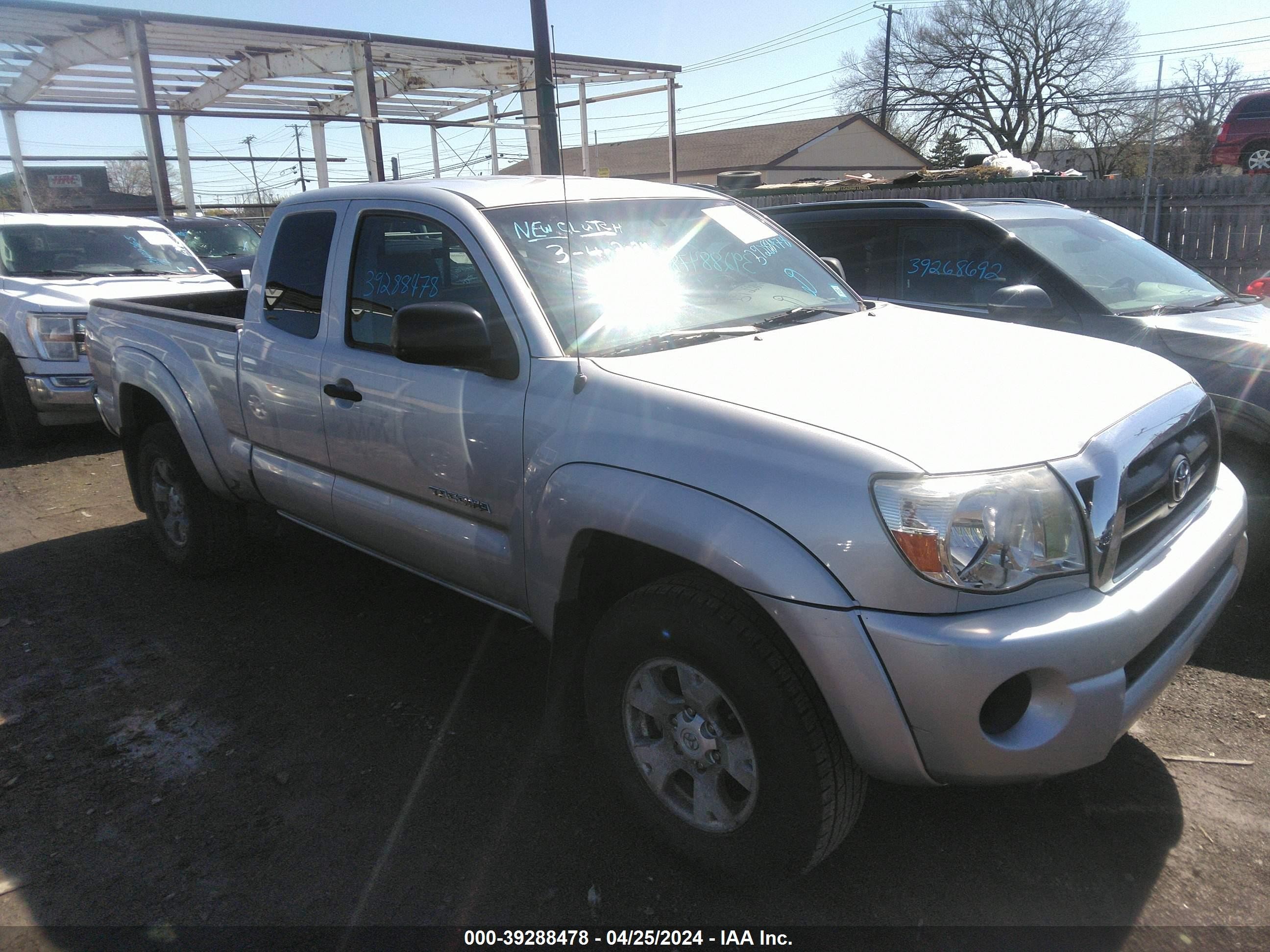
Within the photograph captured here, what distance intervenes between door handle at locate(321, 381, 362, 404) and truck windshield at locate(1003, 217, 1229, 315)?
11.8 feet

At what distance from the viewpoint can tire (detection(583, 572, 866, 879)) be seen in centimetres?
219

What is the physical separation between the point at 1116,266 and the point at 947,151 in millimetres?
44194

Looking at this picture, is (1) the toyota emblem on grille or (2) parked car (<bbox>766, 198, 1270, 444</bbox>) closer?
(1) the toyota emblem on grille

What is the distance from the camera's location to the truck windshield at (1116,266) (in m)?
4.77

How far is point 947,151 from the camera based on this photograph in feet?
147

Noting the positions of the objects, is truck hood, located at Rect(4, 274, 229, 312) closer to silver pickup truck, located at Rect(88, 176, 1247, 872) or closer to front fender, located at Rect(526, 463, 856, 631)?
silver pickup truck, located at Rect(88, 176, 1247, 872)

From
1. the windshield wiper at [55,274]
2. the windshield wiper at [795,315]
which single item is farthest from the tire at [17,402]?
the windshield wiper at [795,315]

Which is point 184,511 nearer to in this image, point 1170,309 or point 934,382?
point 934,382

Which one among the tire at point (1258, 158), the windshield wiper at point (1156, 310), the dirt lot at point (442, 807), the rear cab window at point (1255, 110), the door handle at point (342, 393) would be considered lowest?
the dirt lot at point (442, 807)

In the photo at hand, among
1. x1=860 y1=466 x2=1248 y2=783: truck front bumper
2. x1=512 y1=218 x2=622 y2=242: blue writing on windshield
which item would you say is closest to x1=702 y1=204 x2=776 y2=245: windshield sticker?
x1=512 y1=218 x2=622 y2=242: blue writing on windshield

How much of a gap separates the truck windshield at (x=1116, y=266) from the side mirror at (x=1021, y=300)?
40 cm

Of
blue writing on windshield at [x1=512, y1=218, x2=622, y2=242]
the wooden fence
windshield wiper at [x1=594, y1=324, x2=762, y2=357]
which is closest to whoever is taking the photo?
windshield wiper at [x1=594, y1=324, x2=762, y2=357]

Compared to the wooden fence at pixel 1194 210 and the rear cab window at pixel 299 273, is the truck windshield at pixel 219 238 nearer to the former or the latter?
the wooden fence at pixel 1194 210

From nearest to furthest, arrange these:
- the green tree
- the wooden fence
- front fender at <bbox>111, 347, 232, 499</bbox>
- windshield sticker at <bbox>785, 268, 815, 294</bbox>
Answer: windshield sticker at <bbox>785, 268, 815, 294</bbox> → front fender at <bbox>111, 347, 232, 499</bbox> → the wooden fence → the green tree
